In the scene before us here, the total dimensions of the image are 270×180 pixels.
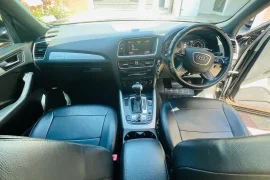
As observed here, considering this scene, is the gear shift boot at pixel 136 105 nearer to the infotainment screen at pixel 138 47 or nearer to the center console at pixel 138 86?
the center console at pixel 138 86

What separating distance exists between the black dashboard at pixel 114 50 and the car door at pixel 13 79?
0.11m

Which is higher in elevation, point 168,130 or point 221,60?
point 221,60

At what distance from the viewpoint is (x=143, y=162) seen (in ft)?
2.88

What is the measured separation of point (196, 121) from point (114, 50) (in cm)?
79

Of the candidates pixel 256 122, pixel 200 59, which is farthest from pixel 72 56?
pixel 256 122

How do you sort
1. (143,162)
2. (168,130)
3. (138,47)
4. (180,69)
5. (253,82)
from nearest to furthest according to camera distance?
(143,162) → (168,130) → (180,69) → (138,47) → (253,82)

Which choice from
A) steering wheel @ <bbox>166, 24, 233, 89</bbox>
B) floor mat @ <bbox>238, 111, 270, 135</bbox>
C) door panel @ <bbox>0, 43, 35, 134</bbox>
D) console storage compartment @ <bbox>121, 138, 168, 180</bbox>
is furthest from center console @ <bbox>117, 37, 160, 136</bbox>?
floor mat @ <bbox>238, 111, 270, 135</bbox>

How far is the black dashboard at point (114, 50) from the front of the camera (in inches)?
60.0

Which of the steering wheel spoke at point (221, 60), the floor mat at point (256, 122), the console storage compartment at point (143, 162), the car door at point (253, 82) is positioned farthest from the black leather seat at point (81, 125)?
the floor mat at point (256, 122)

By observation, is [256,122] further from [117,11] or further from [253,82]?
[117,11]

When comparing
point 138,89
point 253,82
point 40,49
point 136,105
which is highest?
point 40,49

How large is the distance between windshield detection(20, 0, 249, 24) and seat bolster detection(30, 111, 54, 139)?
873mm

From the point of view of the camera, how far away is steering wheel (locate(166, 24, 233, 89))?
4.30ft

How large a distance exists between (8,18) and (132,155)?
4.37 feet
